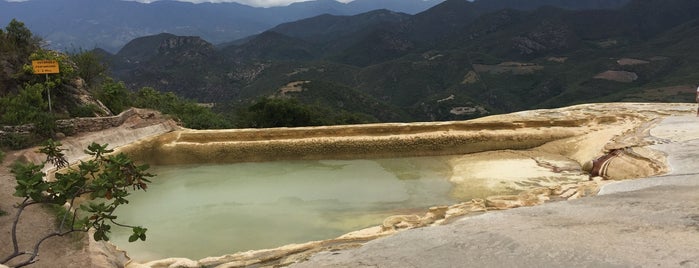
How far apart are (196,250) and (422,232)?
3934 mm

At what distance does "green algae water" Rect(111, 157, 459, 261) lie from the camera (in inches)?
303

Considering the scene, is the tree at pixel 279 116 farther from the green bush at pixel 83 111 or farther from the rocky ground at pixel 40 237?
the rocky ground at pixel 40 237

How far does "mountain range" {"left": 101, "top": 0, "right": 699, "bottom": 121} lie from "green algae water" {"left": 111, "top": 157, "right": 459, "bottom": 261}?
48357 millimetres

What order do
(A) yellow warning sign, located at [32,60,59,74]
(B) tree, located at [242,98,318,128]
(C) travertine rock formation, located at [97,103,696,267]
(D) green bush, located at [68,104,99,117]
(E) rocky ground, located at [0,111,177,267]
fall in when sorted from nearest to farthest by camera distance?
1. (E) rocky ground, located at [0,111,177,267]
2. (C) travertine rock formation, located at [97,103,696,267]
3. (A) yellow warning sign, located at [32,60,59,74]
4. (D) green bush, located at [68,104,99,117]
5. (B) tree, located at [242,98,318,128]

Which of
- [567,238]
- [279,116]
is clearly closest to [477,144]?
[567,238]

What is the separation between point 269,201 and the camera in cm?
962

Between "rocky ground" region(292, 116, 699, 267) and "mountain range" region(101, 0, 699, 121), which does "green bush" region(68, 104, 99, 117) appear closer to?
"rocky ground" region(292, 116, 699, 267)

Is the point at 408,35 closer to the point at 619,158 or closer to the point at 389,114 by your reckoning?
the point at 389,114

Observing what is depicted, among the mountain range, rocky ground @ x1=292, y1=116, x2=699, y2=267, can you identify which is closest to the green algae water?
rocky ground @ x1=292, y1=116, x2=699, y2=267

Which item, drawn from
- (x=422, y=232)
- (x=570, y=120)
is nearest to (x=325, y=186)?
(x=422, y=232)

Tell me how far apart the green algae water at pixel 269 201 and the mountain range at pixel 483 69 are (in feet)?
159

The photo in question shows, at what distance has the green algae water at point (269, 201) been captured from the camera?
7.69m

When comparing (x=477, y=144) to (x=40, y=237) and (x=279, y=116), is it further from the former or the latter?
(x=279, y=116)

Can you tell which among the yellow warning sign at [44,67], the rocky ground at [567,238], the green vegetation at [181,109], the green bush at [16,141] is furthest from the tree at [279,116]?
the rocky ground at [567,238]
